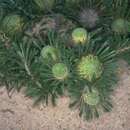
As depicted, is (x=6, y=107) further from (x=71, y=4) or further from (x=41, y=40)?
(x=71, y=4)

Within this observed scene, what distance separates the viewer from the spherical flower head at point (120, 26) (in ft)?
4.55

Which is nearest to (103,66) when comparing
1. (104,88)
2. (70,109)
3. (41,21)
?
(104,88)

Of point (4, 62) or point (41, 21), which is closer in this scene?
point (4, 62)

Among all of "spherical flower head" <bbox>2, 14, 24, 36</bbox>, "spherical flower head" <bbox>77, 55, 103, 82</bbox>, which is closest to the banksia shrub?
"spherical flower head" <bbox>2, 14, 24, 36</bbox>

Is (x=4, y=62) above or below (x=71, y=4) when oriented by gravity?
below

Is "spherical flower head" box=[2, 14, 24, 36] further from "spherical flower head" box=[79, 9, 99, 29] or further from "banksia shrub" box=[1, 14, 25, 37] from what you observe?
"spherical flower head" box=[79, 9, 99, 29]

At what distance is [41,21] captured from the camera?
1.47 m

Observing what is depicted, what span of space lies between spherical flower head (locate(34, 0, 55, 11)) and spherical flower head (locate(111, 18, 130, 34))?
246 mm

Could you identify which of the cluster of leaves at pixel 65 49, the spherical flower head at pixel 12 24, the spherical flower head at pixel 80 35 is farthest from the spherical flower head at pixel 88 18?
the spherical flower head at pixel 12 24

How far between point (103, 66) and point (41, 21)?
32cm

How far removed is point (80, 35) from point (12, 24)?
0.26m

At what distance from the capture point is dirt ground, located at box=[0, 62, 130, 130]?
1358 millimetres

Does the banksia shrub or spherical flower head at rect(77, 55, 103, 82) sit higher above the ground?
the banksia shrub

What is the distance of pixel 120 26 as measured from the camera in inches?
55.1
